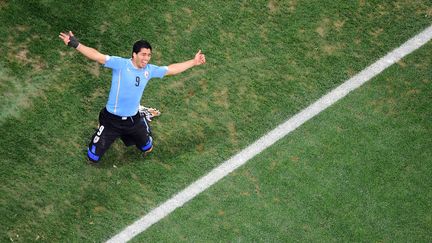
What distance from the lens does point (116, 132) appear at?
908 cm

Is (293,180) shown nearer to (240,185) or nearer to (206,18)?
(240,185)

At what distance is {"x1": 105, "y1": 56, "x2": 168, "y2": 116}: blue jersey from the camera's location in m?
8.43

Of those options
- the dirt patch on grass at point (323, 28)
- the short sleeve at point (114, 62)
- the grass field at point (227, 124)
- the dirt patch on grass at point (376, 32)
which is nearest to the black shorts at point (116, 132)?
the grass field at point (227, 124)

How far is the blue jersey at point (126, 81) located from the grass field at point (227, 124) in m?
1.43

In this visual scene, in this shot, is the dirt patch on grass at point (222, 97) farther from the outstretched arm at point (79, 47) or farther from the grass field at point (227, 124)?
the outstretched arm at point (79, 47)

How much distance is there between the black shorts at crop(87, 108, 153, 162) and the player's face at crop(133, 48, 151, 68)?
0.95 meters

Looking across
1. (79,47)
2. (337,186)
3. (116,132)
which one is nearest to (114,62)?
(79,47)

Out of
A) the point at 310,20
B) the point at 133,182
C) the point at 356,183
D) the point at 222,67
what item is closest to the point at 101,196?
the point at 133,182

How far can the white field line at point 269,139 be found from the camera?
Result: 950 cm

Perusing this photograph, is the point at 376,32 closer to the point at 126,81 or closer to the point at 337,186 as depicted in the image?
the point at 337,186

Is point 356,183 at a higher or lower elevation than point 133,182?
lower

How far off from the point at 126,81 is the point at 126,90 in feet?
0.44

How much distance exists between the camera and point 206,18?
11.0 m

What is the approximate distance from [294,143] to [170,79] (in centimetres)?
227
